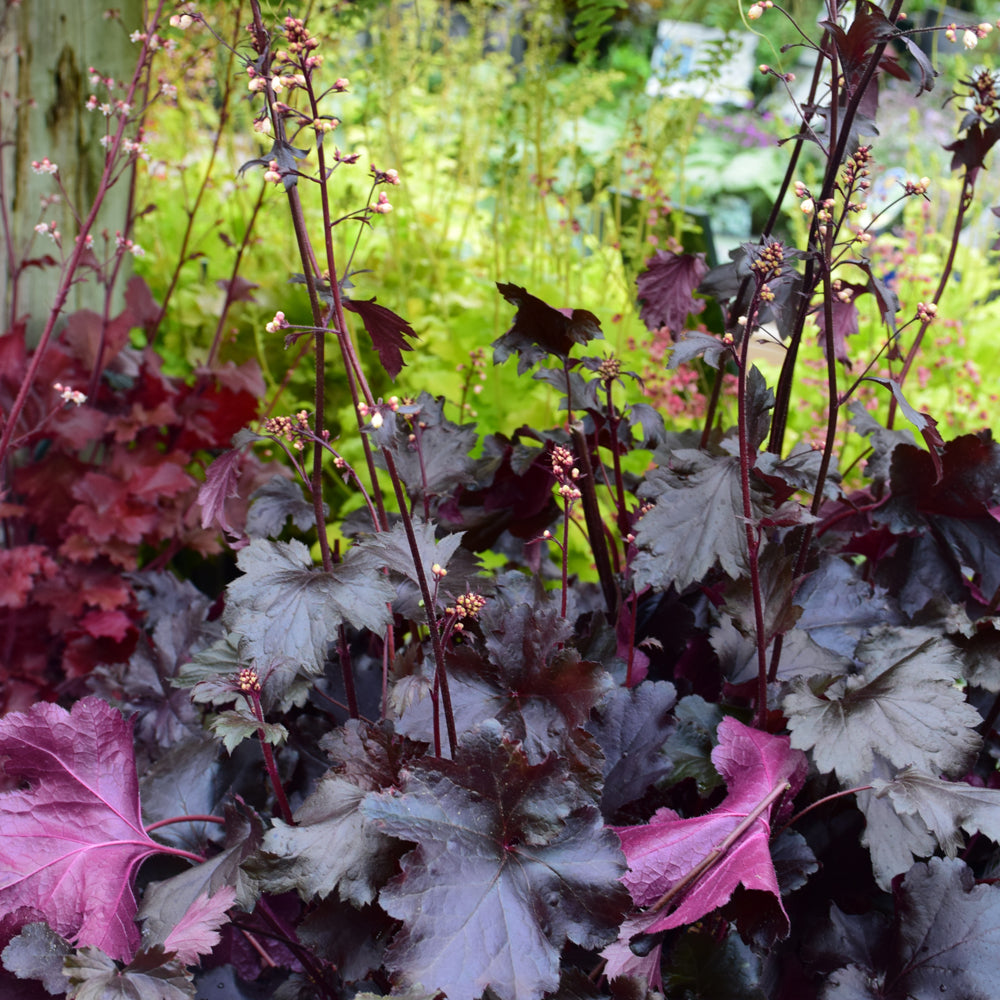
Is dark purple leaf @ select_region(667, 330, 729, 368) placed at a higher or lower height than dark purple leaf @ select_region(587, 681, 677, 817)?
higher

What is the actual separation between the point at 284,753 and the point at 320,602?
282mm

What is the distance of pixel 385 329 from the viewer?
71 cm

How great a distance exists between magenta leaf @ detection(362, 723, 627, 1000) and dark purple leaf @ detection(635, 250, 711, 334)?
23.9 inches

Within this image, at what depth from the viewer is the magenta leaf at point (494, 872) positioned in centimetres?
59

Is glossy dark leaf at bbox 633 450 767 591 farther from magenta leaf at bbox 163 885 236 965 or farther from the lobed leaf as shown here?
magenta leaf at bbox 163 885 236 965

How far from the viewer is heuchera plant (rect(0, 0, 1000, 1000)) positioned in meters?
0.65

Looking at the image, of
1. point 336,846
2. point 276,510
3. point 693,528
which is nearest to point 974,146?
point 693,528

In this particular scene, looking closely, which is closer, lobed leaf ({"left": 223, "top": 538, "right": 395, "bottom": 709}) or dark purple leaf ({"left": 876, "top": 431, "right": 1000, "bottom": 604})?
lobed leaf ({"left": 223, "top": 538, "right": 395, "bottom": 709})

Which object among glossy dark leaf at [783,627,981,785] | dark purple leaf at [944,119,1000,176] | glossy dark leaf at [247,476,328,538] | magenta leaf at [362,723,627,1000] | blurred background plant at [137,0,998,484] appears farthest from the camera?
blurred background plant at [137,0,998,484]

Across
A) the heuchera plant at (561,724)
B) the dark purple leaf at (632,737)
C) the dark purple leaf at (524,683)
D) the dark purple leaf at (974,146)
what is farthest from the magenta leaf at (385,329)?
the dark purple leaf at (974,146)

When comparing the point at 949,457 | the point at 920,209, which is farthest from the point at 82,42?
the point at 920,209

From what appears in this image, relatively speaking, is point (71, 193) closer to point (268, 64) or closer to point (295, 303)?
point (295, 303)

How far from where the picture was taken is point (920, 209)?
8.86 feet

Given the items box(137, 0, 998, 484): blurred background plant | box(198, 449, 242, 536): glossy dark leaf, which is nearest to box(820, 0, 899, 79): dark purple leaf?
box(198, 449, 242, 536): glossy dark leaf
